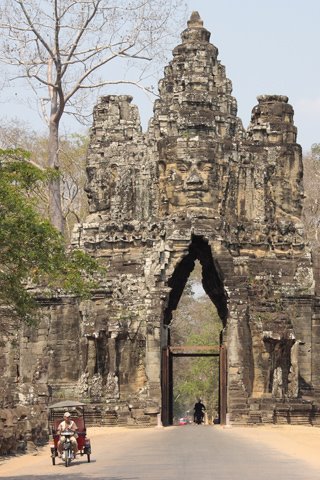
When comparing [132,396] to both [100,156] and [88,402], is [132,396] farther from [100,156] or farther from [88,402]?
[100,156]

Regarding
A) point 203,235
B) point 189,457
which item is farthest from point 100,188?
point 189,457

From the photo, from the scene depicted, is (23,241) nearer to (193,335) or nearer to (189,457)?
(189,457)

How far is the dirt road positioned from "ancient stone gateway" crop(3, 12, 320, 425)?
11.4ft

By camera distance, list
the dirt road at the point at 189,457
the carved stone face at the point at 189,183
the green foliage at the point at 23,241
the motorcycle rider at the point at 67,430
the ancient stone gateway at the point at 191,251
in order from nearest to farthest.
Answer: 1. the dirt road at the point at 189,457
2. the green foliage at the point at 23,241
3. the motorcycle rider at the point at 67,430
4. the ancient stone gateway at the point at 191,251
5. the carved stone face at the point at 189,183

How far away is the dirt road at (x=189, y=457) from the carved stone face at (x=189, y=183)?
7.91m

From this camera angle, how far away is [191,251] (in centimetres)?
4941

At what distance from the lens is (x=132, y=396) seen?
153ft

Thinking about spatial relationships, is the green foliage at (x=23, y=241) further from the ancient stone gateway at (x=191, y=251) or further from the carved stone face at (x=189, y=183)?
the carved stone face at (x=189, y=183)

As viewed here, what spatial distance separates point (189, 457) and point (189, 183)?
1769 centimetres

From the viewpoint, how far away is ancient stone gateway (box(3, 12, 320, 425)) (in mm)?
46344

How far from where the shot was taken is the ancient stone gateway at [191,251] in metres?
46.3

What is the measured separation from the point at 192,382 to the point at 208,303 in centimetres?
1201

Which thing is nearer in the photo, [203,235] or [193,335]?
[203,235]

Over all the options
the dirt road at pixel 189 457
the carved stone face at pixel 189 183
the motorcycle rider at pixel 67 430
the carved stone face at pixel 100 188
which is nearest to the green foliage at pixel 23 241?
the motorcycle rider at pixel 67 430
